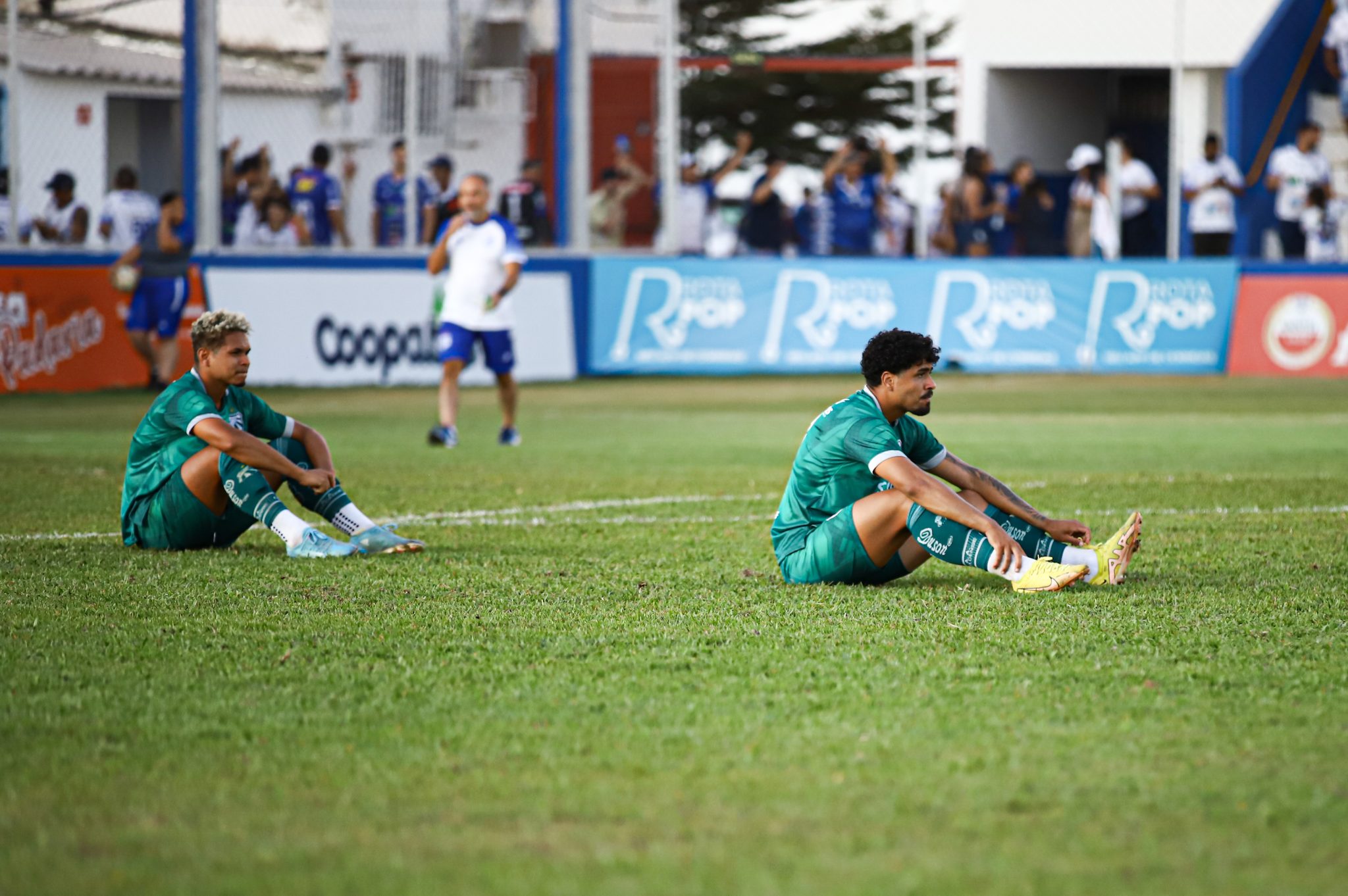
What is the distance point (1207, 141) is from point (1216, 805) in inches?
834

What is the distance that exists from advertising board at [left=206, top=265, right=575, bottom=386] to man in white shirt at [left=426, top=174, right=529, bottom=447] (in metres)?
5.81

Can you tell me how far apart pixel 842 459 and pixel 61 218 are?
15.4m

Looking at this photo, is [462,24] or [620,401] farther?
[462,24]

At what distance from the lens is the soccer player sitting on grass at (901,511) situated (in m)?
6.50

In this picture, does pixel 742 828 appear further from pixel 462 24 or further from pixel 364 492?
pixel 462 24

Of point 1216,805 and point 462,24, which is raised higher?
point 462,24

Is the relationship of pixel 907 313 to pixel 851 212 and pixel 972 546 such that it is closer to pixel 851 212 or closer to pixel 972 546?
pixel 851 212

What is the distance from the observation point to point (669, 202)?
2309cm

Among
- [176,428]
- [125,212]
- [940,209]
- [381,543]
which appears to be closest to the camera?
[176,428]

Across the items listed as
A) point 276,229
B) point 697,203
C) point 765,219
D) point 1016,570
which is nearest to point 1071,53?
point 697,203

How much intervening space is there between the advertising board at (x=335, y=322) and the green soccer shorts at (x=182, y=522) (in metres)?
11.8

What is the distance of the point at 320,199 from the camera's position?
21828mm

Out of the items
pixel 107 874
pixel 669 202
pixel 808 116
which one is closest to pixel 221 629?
pixel 107 874

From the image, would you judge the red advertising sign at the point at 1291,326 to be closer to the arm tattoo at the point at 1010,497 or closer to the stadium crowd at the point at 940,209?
the stadium crowd at the point at 940,209
